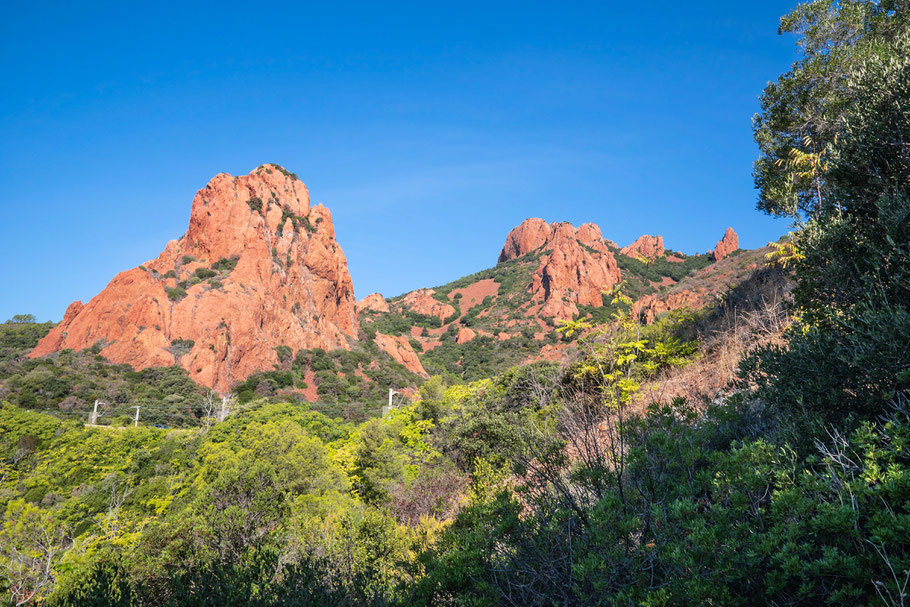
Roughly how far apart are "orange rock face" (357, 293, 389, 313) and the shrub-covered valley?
6036cm

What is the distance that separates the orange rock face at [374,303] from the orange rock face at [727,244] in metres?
68.6

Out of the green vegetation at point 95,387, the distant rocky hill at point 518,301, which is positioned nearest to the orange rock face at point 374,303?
the distant rocky hill at point 518,301

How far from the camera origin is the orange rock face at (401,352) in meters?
63.0

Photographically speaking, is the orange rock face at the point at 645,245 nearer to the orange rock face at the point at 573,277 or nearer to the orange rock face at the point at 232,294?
the orange rock face at the point at 573,277

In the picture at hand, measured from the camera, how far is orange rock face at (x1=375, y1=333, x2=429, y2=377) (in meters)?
63.0

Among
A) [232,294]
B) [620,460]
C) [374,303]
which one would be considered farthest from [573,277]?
[620,460]

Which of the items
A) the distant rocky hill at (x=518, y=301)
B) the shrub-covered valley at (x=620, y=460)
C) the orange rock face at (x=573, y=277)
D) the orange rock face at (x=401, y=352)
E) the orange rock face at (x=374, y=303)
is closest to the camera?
the shrub-covered valley at (x=620, y=460)

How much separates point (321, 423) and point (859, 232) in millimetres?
22578

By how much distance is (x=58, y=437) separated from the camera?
65.5ft

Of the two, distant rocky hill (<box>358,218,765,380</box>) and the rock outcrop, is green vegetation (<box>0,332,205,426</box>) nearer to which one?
distant rocky hill (<box>358,218,765,380</box>)

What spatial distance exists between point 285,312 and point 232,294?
7.27m

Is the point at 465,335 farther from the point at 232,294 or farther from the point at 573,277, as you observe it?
the point at 232,294

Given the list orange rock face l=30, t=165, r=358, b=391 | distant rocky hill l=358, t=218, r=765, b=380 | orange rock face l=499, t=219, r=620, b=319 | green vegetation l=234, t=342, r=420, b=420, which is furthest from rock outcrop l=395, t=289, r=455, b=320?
green vegetation l=234, t=342, r=420, b=420

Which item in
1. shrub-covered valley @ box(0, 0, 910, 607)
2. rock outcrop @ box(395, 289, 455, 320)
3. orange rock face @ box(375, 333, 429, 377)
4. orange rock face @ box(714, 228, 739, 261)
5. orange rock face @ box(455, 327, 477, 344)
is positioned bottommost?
shrub-covered valley @ box(0, 0, 910, 607)
